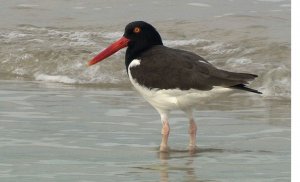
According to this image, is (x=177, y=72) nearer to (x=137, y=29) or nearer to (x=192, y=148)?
(x=192, y=148)

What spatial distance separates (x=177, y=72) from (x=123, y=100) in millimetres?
2164

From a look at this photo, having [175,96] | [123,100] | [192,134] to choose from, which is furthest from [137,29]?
[123,100]

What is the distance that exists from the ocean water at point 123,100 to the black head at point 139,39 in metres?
0.72

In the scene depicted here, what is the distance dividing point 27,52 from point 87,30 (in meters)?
1.82

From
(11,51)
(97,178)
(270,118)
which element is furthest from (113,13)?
(97,178)

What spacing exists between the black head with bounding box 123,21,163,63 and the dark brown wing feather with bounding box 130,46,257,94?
265 millimetres

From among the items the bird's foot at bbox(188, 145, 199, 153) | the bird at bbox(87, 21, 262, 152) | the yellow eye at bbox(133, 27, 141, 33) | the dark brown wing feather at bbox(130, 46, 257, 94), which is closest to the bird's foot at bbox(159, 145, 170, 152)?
the bird at bbox(87, 21, 262, 152)

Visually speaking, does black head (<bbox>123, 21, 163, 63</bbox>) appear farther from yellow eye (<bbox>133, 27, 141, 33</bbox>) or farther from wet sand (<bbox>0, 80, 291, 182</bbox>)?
wet sand (<bbox>0, 80, 291, 182</bbox>)

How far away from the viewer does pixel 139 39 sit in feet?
25.9

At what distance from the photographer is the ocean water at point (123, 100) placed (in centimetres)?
648

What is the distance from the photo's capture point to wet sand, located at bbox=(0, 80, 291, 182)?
623 centimetres

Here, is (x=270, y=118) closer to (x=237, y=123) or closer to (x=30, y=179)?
(x=237, y=123)

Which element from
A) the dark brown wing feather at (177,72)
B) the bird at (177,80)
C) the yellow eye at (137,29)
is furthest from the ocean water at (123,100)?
the yellow eye at (137,29)

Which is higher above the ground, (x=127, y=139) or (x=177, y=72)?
(x=177, y=72)
